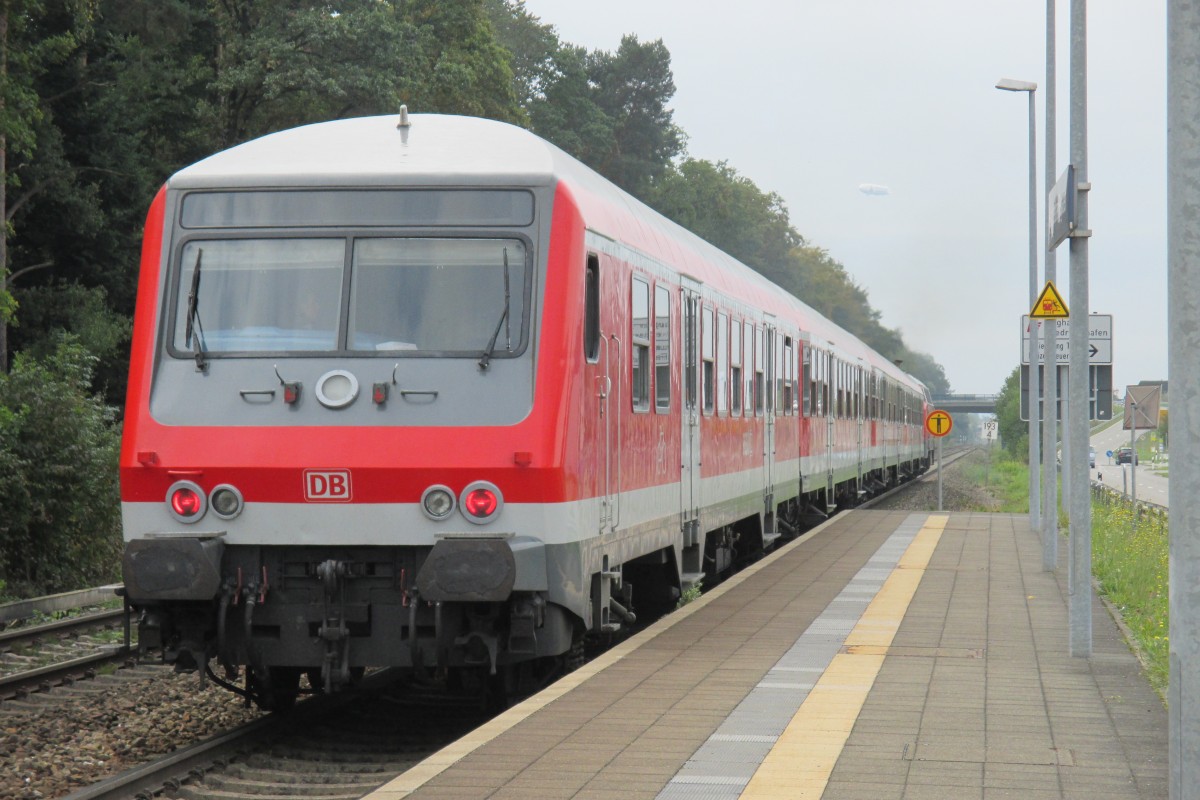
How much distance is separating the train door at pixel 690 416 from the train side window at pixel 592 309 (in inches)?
125

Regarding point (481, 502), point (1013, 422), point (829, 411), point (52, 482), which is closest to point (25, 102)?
point (52, 482)

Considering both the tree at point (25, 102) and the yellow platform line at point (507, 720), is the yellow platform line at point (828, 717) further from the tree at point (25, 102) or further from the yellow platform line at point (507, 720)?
the tree at point (25, 102)

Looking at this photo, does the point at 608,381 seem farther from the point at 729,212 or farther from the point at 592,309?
the point at 729,212

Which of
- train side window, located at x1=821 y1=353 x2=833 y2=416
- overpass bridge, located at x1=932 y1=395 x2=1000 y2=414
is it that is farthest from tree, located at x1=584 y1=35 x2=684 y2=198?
overpass bridge, located at x1=932 y1=395 x2=1000 y2=414

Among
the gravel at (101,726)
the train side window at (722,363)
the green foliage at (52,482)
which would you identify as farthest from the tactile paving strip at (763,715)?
the green foliage at (52,482)

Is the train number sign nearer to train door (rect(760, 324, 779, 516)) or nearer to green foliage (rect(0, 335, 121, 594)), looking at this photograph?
train door (rect(760, 324, 779, 516))

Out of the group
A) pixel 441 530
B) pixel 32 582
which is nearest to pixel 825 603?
pixel 441 530

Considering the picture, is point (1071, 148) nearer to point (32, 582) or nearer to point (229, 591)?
point (229, 591)

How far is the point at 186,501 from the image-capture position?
8508 millimetres

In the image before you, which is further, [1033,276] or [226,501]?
[1033,276]

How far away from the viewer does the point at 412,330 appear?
865 centimetres

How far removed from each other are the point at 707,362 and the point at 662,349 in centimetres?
212

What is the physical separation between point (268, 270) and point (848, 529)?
1469 centimetres

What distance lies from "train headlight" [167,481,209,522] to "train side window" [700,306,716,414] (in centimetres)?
595
